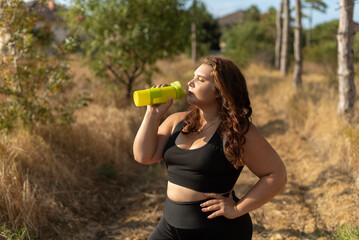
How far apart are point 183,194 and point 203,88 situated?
587mm

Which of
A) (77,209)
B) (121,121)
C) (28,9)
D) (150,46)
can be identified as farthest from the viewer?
(150,46)

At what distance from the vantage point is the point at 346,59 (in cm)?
625

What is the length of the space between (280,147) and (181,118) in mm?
5150

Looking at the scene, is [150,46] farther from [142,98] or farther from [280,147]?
[142,98]

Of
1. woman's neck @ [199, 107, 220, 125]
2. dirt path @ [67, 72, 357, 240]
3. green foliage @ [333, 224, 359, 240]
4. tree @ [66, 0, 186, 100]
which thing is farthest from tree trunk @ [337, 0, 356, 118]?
woman's neck @ [199, 107, 220, 125]

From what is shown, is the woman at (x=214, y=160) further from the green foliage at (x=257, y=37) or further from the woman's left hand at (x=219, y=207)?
the green foliage at (x=257, y=37)

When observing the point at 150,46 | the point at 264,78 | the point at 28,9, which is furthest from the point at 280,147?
the point at 264,78

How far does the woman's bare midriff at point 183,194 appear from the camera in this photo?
198 cm

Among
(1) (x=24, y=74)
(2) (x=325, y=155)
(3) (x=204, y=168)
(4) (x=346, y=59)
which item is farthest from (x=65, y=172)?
(4) (x=346, y=59)

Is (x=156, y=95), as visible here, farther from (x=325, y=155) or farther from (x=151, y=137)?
(x=325, y=155)

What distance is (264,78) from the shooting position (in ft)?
48.7

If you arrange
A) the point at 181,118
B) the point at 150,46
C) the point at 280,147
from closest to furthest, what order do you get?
the point at 181,118 → the point at 280,147 → the point at 150,46

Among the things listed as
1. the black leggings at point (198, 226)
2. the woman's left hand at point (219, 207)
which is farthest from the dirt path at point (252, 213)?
the woman's left hand at point (219, 207)

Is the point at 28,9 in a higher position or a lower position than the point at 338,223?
higher
